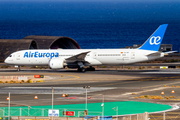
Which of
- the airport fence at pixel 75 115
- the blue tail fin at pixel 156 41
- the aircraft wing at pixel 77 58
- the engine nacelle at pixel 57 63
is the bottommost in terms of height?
the airport fence at pixel 75 115

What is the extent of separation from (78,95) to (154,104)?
8307 mm

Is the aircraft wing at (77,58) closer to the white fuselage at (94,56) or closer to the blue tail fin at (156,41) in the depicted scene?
the white fuselage at (94,56)

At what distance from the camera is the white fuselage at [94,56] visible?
6147cm

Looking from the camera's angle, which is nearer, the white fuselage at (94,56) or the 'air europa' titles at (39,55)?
the white fuselage at (94,56)

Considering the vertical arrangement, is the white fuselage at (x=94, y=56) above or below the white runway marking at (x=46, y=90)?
above

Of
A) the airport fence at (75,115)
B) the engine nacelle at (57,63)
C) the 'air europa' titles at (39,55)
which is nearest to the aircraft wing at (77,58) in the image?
the engine nacelle at (57,63)

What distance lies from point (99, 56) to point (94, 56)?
37.6 inches

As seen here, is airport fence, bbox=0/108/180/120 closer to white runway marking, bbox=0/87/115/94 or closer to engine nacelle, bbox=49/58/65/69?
white runway marking, bbox=0/87/115/94

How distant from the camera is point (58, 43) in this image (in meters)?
96.1

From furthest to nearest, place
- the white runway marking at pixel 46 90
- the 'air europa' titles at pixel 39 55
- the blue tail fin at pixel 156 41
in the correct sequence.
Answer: the 'air europa' titles at pixel 39 55 < the blue tail fin at pixel 156 41 < the white runway marking at pixel 46 90

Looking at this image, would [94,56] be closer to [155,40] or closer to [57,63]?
[57,63]

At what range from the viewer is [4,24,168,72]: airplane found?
61.2m

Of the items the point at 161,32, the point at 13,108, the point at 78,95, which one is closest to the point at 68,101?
the point at 78,95

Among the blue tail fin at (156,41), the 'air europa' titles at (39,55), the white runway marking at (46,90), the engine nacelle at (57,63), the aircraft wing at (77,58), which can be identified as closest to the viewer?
the white runway marking at (46,90)
